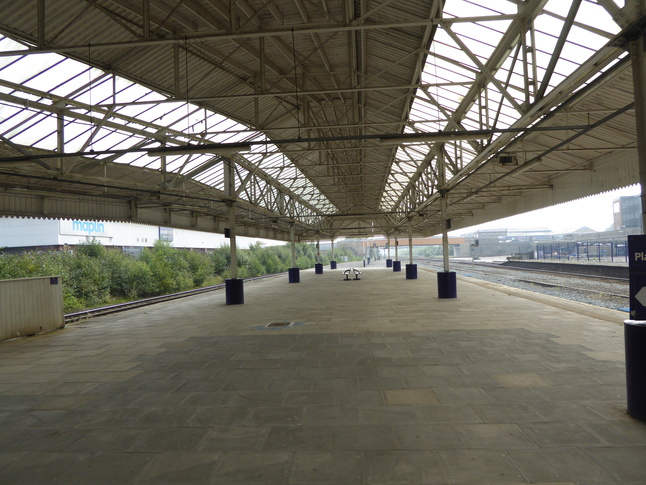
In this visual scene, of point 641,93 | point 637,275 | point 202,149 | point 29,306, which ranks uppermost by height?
point 202,149

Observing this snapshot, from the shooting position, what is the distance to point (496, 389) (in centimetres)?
519

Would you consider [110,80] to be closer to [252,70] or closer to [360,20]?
[252,70]

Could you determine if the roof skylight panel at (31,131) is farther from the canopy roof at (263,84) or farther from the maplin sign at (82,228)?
the maplin sign at (82,228)

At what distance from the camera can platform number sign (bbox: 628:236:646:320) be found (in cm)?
432

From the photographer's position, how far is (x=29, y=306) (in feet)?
32.7

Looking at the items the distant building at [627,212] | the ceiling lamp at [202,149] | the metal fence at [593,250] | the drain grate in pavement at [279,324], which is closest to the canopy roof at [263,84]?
the ceiling lamp at [202,149]

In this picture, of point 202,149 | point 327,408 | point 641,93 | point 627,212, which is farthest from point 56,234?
point 627,212

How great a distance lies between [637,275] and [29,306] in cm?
1285

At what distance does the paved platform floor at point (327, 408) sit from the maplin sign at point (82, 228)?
29.2 metres

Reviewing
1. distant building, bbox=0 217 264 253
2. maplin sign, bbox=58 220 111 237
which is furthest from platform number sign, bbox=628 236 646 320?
maplin sign, bbox=58 220 111 237

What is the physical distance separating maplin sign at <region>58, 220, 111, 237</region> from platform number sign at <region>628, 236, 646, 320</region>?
3918cm

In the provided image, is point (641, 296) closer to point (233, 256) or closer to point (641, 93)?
point (641, 93)

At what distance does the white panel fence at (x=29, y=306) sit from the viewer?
9.34 m

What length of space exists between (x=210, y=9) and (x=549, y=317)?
458 inches
